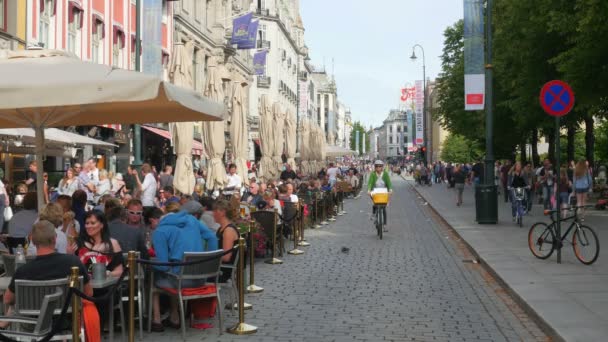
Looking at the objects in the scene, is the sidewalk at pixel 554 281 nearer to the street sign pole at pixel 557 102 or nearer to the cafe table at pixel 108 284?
the street sign pole at pixel 557 102

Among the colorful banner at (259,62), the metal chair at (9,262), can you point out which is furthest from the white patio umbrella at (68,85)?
the colorful banner at (259,62)

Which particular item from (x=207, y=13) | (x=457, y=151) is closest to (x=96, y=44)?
(x=207, y=13)

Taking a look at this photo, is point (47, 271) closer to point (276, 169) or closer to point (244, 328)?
point (244, 328)

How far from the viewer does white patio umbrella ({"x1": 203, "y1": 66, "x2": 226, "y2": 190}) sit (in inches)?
715

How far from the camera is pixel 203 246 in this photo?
8.80 m

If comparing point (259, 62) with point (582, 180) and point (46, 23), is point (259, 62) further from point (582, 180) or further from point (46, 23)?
point (582, 180)

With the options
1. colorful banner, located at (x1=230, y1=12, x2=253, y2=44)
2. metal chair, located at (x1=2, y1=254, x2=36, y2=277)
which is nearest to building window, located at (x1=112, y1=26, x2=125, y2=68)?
colorful banner, located at (x1=230, y1=12, x2=253, y2=44)

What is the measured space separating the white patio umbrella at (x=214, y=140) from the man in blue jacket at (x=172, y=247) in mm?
9964

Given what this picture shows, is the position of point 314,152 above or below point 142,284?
above

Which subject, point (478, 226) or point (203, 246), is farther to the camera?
point (478, 226)

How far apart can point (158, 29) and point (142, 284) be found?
1280cm

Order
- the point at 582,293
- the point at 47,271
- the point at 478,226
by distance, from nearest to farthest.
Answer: the point at 47,271 → the point at 582,293 → the point at 478,226

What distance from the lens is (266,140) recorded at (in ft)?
86.6

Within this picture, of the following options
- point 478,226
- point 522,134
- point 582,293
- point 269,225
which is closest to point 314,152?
point 522,134
